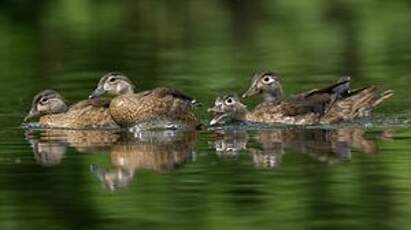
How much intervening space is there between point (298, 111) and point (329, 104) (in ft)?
1.57

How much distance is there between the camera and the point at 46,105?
2367 cm

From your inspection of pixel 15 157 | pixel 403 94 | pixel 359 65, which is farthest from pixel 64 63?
pixel 15 157

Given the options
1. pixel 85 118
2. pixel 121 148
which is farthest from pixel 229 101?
pixel 121 148

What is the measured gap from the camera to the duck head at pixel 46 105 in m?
23.6

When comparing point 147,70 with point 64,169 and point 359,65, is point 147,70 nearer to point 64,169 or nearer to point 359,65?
point 359,65

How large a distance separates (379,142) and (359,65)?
37.8 ft

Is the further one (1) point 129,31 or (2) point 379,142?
(1) point 129,31

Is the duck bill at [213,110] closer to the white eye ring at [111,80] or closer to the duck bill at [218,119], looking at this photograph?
the duck bill at [218,119]

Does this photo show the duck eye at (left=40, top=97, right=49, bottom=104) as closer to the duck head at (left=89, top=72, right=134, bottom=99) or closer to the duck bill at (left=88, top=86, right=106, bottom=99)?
the duck bill at (left=88, top=86, right=106, bottom=99)

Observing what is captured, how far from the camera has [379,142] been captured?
19812 millimetres

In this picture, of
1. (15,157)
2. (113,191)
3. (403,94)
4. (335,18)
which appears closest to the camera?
(113,191)

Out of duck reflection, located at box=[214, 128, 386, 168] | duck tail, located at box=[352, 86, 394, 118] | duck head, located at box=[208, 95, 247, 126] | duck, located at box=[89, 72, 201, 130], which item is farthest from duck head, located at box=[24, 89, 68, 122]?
duck tail, located at box=[352, 86, 394, 118]

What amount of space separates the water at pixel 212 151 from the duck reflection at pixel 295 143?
2cm

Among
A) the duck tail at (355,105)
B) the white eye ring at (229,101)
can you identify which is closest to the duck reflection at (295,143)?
the white eye ring at (229,101)
